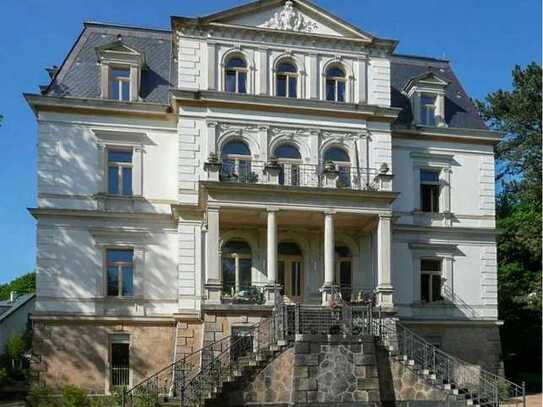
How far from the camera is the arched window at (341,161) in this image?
26.9 m

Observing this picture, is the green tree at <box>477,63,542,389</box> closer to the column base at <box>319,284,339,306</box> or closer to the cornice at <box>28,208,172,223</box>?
the column base at <box>319,284,339,306</box>

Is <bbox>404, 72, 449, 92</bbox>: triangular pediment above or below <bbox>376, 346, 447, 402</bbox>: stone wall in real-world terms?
above

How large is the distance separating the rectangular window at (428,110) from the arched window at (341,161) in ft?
14.7

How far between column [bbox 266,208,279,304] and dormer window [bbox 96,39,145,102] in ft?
23.1

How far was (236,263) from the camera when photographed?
26703 mm

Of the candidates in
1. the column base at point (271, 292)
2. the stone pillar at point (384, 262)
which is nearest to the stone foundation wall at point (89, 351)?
the column base at point (271, 292)

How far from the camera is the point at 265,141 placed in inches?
1042

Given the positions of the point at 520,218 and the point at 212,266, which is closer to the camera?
the point at 212,266

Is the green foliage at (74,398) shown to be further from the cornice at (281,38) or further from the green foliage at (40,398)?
the cornice at (281,38)

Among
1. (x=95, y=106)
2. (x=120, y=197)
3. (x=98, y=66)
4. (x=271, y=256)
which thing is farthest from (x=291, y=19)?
(x=271, y=256)

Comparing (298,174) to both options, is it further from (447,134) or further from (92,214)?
(92,214)

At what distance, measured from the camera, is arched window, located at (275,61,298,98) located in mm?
27344

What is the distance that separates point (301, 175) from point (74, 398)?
34.7 feet

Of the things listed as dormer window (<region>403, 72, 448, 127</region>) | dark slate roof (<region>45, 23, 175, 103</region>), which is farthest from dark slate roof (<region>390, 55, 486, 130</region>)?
dark slate roof (<region>45, 23, 175, 103</region>)
